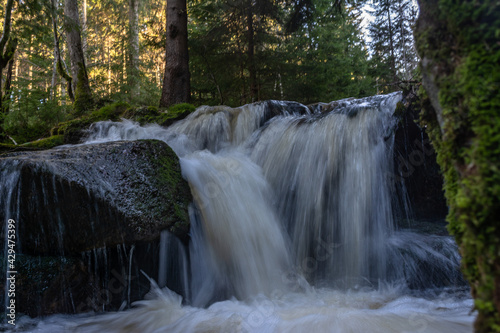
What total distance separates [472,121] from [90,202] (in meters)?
3.18

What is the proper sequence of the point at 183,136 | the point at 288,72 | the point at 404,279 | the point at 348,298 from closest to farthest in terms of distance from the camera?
the point at 348,298
the point at 404,279
the point at 183,136
the point at 288,72

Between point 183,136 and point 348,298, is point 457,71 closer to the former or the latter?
point 348,298

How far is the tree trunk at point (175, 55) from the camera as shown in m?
8.69

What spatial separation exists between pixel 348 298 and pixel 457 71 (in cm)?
277

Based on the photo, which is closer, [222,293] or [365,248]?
[222,293]

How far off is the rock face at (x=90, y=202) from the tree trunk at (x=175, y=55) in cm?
537

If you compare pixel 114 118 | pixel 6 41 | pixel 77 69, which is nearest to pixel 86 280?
pixel 114 118

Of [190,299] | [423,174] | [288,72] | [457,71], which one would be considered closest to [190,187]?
[190,299]

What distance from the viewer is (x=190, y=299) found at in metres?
3.47

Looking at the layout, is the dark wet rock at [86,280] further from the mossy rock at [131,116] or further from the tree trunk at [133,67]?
the tree trunk at [133,67]

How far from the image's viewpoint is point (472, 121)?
4.19ft

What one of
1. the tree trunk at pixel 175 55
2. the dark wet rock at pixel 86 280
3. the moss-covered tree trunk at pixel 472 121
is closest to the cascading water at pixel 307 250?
the dark wet rock at pixel 86 280

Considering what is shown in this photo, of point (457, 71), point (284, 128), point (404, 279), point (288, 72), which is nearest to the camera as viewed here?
point (457, 71)

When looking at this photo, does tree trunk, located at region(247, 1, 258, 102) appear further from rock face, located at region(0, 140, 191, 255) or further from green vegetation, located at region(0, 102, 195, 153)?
rock face, located at region(0, 140, 191, 255)
